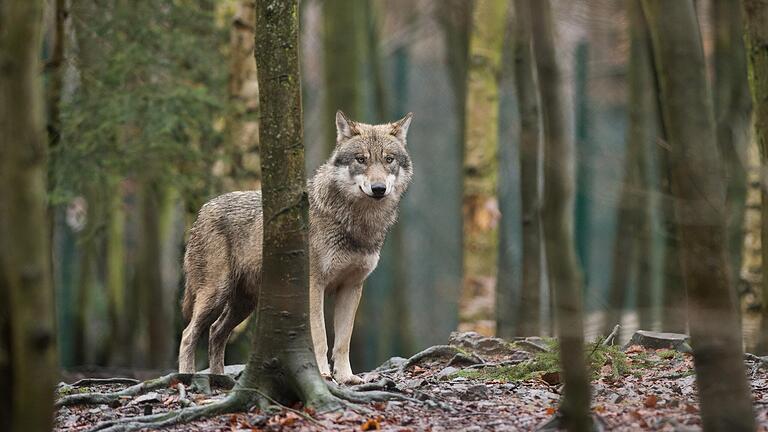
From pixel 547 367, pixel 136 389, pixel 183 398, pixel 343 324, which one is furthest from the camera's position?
pixel 343 324

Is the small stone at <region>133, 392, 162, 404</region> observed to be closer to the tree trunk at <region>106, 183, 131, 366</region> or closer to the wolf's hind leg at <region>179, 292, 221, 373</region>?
the wolf's hind leg at <region>179, 292, 221, 373</region>

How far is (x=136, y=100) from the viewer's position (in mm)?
11961

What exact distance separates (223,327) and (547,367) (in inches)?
109

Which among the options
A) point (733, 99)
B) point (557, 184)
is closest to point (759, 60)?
point (557, 184)

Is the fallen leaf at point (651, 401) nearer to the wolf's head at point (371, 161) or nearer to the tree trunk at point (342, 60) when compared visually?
the wolf's head at point (371, 161)

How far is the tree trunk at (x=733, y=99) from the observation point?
10789mm

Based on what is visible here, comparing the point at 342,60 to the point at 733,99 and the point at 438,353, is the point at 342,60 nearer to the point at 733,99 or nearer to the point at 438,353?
the point at 733,99

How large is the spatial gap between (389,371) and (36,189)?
14.4ft

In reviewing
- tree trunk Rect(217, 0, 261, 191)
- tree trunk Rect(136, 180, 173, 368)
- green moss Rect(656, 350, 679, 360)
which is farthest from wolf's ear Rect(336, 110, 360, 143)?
tree trunk Rect(136, 180, 173, 368)

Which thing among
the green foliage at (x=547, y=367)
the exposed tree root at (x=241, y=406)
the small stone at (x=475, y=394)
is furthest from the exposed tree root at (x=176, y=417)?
the green foliage at (x=547, y=367)

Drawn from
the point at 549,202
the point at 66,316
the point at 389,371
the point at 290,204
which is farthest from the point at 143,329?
the point at 549,202

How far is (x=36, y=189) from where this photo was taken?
426 cm

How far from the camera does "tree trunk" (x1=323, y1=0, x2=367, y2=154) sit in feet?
39.8

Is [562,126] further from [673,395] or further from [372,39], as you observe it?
[372,39]
